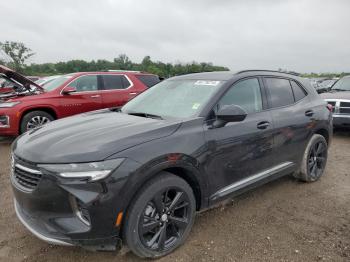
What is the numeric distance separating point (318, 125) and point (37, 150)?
12.3 feet

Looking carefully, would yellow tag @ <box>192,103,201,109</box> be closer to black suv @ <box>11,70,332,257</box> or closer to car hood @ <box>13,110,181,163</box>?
black suv @ <box>11,70,332,257</box>

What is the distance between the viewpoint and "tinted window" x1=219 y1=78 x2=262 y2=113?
3.25m

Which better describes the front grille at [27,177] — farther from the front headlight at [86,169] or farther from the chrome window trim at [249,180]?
the chrome window trim at [249,180]

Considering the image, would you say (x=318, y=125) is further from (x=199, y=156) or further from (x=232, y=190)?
(x=199, y=156)

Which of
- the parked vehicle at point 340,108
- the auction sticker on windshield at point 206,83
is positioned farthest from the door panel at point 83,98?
the parked vehicle at point 340,108

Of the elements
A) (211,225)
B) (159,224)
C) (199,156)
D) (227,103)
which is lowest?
(211,225)

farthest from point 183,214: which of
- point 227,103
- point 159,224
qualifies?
A: point 227,103

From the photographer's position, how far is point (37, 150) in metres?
2.45

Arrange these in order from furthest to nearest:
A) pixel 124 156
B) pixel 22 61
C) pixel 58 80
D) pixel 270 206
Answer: pixel 22 61 → pixel 58 80 → pixel 270 206 → pixel 124 156

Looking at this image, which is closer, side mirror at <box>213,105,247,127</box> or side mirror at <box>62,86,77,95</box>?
side mirror at <box>213,105,247,127</box>

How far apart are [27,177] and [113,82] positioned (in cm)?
575

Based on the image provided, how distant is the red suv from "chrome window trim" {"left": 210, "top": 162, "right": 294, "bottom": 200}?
4.46 meters

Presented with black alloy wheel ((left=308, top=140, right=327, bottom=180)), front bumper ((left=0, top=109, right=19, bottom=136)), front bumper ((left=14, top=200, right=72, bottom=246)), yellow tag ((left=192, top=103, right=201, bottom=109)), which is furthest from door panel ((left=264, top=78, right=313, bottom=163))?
front bumper ((left=0, top=109, right=19, bottom=136))

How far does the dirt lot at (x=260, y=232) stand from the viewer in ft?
8.91
